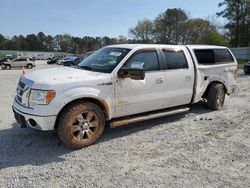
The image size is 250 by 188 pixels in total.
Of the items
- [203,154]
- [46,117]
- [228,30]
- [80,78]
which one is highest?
[228,30]

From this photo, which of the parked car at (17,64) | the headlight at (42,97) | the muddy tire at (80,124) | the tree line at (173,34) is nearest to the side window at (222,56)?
the muddy tire at (80,124)

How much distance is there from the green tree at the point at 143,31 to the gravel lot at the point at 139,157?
91.3 m

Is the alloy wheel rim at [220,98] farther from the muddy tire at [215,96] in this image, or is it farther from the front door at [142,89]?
the front door at [142,89]

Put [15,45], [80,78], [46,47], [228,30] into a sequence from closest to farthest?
[80,78] < [228,30] < [15,45] < [46,47]

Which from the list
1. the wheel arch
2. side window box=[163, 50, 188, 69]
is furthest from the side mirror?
side window box=[163, 50, 188, 69]

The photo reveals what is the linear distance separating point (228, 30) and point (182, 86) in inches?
2389

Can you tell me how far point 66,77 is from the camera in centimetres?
474

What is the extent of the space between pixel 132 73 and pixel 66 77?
1.23 m

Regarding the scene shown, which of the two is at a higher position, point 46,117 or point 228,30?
point 228,30

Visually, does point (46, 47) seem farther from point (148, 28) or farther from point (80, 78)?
point (80, 78)

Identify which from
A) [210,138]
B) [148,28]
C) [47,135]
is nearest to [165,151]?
[210,138]

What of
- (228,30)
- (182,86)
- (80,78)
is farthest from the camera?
(228,30)

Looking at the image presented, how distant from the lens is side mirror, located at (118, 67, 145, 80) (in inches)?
199

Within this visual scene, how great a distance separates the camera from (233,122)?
6.36 metres
